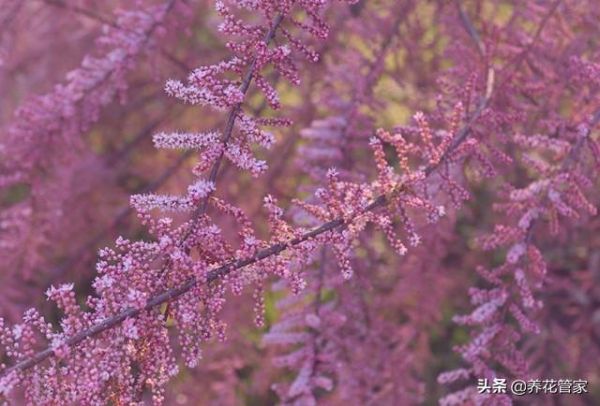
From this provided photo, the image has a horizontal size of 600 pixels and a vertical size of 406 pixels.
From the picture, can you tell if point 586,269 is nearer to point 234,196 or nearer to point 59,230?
point 234,196

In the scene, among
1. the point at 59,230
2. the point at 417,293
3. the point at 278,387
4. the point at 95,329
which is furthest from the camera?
the point at 59,230

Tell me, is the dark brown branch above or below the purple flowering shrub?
below

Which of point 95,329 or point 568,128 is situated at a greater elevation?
point 568,128

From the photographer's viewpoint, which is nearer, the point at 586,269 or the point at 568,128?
the point at 568,128

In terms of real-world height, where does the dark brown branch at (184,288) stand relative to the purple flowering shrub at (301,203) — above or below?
below

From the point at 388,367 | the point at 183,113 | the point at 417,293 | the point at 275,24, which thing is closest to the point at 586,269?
the point at 417,293

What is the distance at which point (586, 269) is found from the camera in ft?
7.33

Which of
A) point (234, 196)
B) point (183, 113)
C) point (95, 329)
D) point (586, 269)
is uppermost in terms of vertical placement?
point (183, 113)

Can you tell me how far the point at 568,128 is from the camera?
4.32 ft

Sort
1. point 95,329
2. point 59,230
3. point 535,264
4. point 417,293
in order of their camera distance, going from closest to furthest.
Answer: point 95,329 → point 535,264 → point 417,293 → point 59,230

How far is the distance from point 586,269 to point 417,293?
0.65 meters

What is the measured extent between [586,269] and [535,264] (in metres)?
1.10

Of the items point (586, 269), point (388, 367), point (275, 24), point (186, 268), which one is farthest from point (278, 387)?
point (586, 269)

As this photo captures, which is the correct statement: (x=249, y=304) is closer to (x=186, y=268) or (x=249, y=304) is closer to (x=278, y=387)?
(x=278, y=387)
